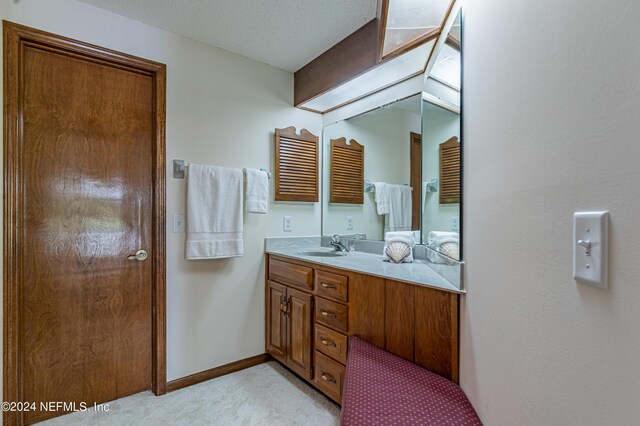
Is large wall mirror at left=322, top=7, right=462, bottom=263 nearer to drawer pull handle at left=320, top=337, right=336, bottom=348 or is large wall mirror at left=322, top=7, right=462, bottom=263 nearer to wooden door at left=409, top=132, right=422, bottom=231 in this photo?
wooden door at left=409, top=132, right=422, bottom=231

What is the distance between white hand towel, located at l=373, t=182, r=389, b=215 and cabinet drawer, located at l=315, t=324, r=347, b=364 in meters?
0.99

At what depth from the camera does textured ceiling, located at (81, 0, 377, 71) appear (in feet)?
5.77

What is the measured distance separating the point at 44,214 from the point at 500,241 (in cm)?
228

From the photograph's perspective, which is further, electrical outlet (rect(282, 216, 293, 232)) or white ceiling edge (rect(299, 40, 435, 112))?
electrical outlet (rect(282, 216, 293, 232))

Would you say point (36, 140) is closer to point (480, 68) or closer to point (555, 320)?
point (480, 68)

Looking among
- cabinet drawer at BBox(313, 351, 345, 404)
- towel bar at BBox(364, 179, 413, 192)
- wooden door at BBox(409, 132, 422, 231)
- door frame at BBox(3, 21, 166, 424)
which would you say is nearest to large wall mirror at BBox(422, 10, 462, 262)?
wooden door at BBox(409, 132, 422, 231)

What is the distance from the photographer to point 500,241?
0.79m

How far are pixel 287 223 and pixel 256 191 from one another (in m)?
0.44

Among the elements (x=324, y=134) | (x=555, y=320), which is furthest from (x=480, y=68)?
(x=324, y=134)

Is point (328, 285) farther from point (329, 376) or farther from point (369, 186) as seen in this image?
point (369, 186)

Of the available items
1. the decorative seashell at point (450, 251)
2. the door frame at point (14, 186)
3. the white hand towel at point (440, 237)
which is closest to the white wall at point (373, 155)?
the white hand towel at point (440, 237)

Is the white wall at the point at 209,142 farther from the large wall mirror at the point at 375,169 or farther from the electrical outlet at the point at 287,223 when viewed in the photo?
the large wall mirror at the point at 375,169

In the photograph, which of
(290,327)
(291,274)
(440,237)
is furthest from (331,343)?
(440,237)

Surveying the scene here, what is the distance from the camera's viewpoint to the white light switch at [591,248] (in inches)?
17.5
